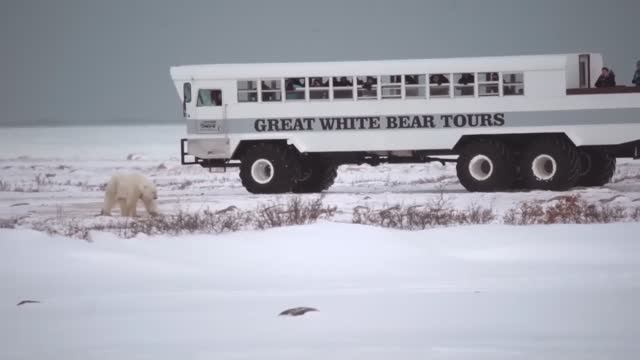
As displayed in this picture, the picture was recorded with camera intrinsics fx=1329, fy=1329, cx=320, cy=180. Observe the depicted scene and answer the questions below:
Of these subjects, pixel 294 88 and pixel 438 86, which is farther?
→ pixel 294 88

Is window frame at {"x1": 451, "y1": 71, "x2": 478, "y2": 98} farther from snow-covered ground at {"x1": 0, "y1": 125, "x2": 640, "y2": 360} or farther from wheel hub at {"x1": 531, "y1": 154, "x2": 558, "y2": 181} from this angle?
snow-covered ground at {"x1": 0, "y1": 125, "x2": 640, "y2": 360}

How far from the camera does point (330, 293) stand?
10.8 meters

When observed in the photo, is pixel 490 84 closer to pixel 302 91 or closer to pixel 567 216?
pixel 302 91

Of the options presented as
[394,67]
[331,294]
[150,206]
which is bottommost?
[331,294]

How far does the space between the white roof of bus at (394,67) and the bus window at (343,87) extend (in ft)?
0.43

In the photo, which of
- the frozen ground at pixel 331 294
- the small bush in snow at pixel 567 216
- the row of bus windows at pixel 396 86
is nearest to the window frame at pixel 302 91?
the row of bus windows at pixel 396 86

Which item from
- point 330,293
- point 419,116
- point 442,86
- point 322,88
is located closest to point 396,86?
point 419,116

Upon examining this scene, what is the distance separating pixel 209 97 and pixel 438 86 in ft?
15.3

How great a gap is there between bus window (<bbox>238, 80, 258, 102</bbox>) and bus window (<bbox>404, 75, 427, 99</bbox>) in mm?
3055

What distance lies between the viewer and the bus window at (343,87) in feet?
86.2

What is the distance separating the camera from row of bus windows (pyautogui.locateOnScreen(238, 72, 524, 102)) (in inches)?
1019

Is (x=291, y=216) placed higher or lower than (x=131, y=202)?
lower

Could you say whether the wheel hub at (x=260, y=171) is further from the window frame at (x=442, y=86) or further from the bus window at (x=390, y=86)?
the window frame at (x=442, y=86)

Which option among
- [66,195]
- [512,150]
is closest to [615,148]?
[512,150]
